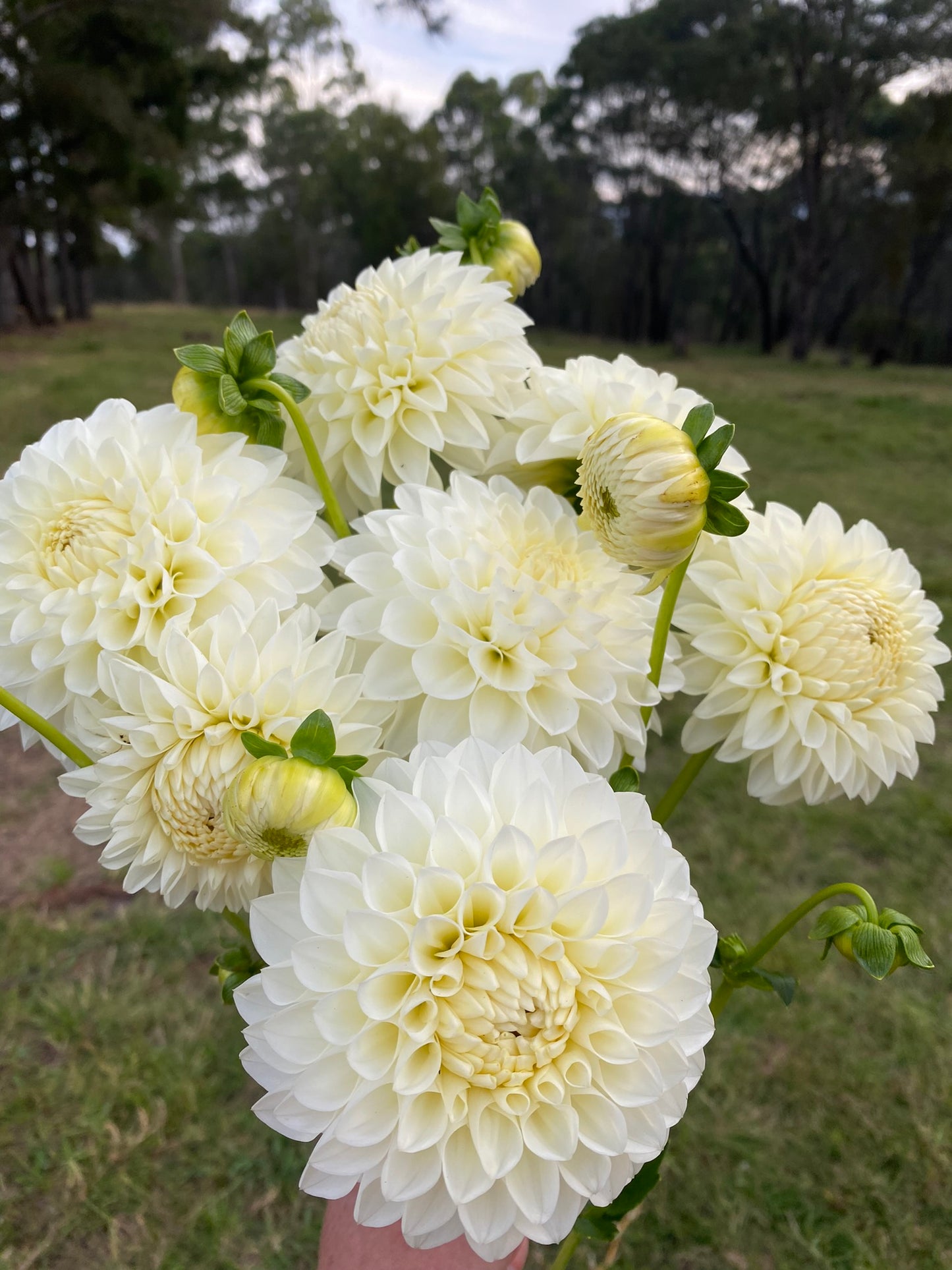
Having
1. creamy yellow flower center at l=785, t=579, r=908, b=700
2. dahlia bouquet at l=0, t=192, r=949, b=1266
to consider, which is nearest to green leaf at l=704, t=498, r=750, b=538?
dahlia bouquet at l=0, t=192, r=949, b=1266

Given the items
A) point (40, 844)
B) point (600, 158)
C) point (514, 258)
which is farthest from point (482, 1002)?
point (600, 158)

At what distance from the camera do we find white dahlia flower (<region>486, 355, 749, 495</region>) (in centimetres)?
50

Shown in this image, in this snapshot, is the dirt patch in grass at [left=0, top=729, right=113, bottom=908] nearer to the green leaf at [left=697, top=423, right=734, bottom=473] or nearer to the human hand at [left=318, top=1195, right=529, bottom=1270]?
the human hand at [left=318, top=1195, right=529, bottom=1270]

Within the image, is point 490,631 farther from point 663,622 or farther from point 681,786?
point 681,786

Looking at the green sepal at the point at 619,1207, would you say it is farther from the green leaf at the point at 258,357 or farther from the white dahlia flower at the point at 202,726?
the green leaf at the point at 258,357

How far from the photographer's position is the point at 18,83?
716 centimetres

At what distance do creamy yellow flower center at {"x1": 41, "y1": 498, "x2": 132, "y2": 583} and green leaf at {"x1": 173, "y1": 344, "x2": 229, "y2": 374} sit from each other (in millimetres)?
94

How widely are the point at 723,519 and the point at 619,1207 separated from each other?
18.4 inches

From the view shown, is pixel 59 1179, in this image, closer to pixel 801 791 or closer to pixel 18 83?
pixel 801 791

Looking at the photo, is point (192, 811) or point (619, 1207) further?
point (619, 1207)

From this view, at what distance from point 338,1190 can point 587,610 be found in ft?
0.98

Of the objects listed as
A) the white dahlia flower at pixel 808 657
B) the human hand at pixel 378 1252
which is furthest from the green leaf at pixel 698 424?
the human hand at pixel 378 1252

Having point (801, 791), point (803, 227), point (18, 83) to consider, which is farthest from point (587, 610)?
point (803, 227)

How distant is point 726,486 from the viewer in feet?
1.37
